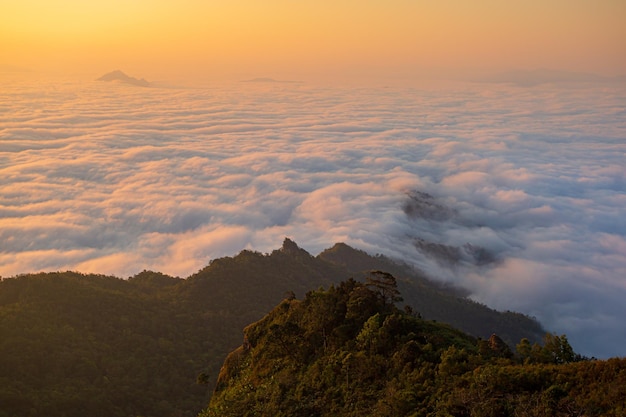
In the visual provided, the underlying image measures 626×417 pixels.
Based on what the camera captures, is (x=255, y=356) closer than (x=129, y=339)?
Yes

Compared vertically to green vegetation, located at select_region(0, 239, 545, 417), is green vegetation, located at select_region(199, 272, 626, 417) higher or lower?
higher

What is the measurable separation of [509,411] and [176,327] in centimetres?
5804

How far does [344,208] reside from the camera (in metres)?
195

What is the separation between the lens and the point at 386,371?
31.0 metres

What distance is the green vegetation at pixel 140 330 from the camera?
54125 mm

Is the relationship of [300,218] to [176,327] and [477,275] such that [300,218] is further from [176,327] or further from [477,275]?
[176,327]

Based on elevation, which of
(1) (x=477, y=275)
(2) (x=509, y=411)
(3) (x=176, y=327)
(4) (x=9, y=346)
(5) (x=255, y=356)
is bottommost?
(1) (x=477, y=275)

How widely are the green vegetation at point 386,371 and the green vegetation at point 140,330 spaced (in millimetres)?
531

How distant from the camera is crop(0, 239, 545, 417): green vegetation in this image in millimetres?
54125

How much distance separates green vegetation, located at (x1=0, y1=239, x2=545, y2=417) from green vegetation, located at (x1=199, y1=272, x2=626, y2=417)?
1.74ft

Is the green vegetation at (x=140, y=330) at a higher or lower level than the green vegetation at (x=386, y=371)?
lower

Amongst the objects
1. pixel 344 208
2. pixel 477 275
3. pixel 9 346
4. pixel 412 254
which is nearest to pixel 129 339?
pixel 9 346

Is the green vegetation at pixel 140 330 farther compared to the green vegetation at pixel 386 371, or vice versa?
the green vegetation at pixel 140 330

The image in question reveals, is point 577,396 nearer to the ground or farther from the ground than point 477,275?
farther from the ground
